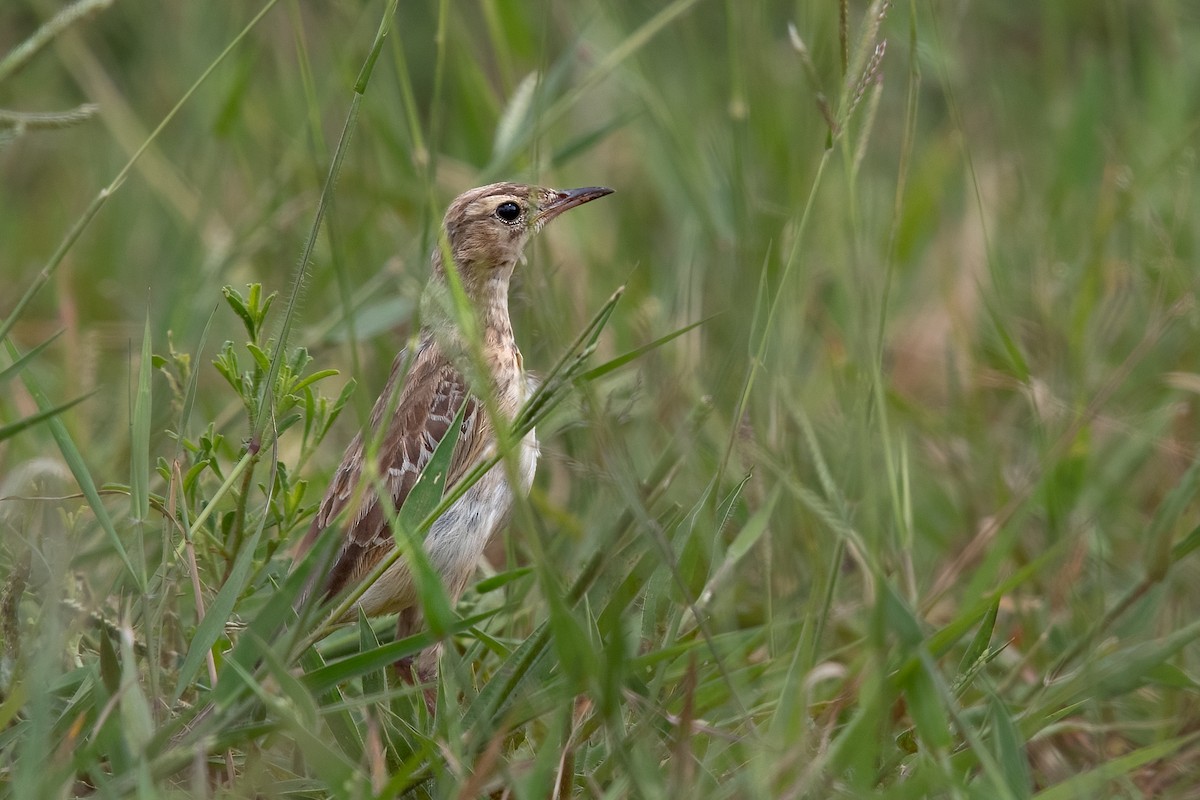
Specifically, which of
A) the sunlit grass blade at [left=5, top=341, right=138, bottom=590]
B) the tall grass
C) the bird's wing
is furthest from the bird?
the sunlit grass blade at [left=5, top=341, right=138, bottom=590]

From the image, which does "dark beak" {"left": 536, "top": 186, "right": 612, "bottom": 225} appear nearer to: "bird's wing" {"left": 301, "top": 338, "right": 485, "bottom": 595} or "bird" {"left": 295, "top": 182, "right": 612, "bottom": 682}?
"bird" {"left": 295, "top": 182, "right": 612, "bottom": 682}

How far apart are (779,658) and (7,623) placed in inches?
63.0

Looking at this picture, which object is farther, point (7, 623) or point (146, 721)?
point (7, 623)

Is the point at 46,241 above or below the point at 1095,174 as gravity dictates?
above

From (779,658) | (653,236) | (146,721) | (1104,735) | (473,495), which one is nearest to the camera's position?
(146,721)

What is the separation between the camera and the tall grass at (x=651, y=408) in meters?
2.65

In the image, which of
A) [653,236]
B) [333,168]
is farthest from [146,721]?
[653,236]

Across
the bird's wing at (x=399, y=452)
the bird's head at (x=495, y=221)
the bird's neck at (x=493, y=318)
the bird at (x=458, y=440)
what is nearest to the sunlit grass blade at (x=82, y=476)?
the bird at (x=458, y=440)

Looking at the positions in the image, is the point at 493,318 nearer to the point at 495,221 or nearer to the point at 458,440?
the point at 495,221

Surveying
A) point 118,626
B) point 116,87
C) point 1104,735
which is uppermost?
point 116,87

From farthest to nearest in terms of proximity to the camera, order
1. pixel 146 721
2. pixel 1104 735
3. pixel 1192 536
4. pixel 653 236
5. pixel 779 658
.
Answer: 1. pixel 653 236
2. pixel 1104 735
3. pixel 779 658
4. pixel 1192 536
5. pixel 146 721

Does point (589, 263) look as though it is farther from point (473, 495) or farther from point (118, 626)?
point (118, 626)

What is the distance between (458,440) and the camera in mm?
3654

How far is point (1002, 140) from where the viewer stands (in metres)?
6.99
